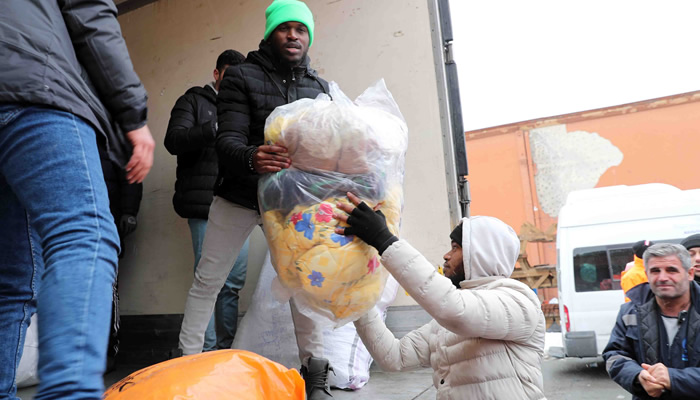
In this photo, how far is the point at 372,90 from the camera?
78.2 inches

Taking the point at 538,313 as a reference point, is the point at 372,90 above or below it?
above

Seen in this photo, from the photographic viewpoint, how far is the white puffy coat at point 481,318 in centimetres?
140

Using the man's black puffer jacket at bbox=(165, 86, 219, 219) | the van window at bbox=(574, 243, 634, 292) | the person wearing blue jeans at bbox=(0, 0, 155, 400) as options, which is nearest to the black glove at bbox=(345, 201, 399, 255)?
the person wearing blue jeans at bbox=(0, 0, 155, 400)

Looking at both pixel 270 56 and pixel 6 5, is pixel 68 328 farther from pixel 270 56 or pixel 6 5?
pixel 270 56

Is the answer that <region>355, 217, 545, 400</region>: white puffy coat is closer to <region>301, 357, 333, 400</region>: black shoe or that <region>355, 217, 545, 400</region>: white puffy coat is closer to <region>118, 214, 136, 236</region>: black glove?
<region>301, 357, 333, 400</region>: black shoe

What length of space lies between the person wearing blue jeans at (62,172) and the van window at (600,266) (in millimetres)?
6179

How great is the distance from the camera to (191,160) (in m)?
3.12

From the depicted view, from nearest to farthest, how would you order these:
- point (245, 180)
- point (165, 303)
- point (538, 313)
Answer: point (538, 313), point (245, 180), point (165, 303)

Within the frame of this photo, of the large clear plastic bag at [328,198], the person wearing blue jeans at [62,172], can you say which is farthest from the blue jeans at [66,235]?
the large clear plastic bag at [328,198]

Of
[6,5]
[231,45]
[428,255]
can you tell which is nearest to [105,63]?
[6,5]

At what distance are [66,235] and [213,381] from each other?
54 centimetres

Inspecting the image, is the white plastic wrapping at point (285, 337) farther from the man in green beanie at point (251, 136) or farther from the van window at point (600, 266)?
the van window at point (600, 266)

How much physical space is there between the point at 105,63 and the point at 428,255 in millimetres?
2368

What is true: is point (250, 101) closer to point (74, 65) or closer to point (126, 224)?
point (74, 65)
